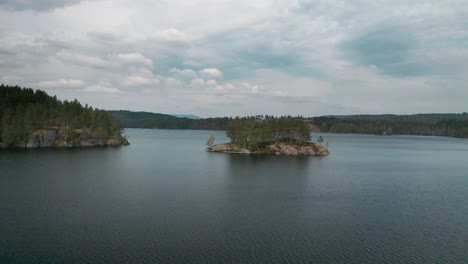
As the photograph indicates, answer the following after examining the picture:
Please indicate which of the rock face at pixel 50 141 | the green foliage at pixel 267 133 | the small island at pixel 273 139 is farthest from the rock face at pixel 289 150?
the rock face at pixel 50 141

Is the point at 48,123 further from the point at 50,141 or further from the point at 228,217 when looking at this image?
the point at 228,217

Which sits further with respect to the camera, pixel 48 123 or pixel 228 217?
pixel 48 123

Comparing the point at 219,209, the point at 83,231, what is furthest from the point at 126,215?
the point at 219,209

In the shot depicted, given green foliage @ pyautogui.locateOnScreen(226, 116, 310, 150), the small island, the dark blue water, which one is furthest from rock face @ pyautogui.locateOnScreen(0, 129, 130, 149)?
the dark blue water

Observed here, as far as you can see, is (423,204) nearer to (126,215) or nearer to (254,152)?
(126,215)

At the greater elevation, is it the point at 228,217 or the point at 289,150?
the point at 289,150

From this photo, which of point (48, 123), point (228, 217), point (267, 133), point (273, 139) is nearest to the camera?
point (228, 217)

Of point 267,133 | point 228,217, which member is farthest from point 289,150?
point 228,217
